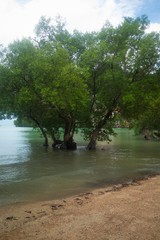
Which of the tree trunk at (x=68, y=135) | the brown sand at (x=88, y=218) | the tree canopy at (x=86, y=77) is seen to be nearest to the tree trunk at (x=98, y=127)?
the tree canopy at (x=86, y=77)

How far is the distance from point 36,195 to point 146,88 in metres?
26.7

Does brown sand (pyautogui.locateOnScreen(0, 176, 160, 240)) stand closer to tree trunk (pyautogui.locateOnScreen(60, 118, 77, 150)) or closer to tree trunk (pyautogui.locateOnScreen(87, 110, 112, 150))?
tree trunk (pyautogui.locateOnScreen(87, 110, 112, 150))

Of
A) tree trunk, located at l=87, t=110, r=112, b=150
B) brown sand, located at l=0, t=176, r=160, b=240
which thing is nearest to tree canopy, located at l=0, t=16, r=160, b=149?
tree trunk, located at l=87, t=110, r=112, b=150

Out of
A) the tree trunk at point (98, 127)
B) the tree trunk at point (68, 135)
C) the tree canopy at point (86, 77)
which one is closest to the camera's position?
the tree canopy at point (86, 77)

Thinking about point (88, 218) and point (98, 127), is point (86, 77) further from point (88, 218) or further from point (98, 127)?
point (88, 218)

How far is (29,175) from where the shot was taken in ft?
68.4

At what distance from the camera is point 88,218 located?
31.8ft

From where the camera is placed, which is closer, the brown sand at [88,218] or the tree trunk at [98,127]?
the brown sand at [88,218]

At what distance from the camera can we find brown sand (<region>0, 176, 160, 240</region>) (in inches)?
324

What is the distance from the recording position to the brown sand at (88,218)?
A: 8227 mm

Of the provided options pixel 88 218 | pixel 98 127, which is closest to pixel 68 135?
pixel 98 127

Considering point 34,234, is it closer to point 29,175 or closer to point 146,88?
point 29,175

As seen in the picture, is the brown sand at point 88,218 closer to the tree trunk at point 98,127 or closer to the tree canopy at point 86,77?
the tree canopy at point 86,77

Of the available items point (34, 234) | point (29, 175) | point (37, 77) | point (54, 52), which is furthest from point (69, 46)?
point (34, 234)
